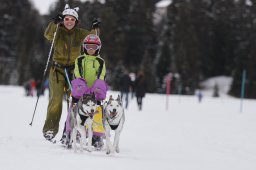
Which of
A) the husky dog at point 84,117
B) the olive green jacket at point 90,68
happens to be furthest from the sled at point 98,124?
the olive green jacket at point 90,68

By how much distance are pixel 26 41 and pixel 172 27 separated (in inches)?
1031

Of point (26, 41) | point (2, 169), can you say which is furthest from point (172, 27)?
point (2, 169)

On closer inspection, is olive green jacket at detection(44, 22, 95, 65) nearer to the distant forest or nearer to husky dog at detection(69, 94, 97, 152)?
husky dog at detection(69, 94, 97, 152)

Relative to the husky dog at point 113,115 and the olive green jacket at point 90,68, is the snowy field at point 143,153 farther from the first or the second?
the olive green jacket at point 90,68

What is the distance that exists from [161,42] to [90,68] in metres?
67.4

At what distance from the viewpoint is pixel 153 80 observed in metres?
64.8

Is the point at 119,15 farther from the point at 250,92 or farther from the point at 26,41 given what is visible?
the point at 250,92

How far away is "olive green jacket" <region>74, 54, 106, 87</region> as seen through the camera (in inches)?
302

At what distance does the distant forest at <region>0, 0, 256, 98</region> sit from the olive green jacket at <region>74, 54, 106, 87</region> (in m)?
54.9

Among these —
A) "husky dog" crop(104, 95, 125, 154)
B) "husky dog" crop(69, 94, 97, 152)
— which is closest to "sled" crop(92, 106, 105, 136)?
"husky dog" crop(104, 95, 125, 154)

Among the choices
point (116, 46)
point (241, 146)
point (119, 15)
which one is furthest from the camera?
point (119, 15)

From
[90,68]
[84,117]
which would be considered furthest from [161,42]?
[84,117]

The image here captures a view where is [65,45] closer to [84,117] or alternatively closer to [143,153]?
[84,117]

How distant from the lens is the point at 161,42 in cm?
7456
